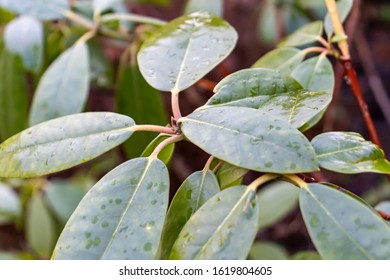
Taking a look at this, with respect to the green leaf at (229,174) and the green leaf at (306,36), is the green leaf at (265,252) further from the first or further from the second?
the green leaf at (229,174)

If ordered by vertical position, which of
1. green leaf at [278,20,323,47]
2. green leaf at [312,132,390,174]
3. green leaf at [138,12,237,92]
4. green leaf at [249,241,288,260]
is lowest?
green leaf at [249,241,288,260]

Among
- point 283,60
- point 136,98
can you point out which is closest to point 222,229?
point 283,60

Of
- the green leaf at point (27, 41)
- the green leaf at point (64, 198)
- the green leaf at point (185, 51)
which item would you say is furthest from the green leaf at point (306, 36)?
the green leaf at point (64, 198)

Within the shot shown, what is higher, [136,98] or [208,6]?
[208,6]

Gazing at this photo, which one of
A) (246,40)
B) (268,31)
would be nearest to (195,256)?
(268,31)

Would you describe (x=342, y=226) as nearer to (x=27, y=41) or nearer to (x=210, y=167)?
(x=210, y=167)

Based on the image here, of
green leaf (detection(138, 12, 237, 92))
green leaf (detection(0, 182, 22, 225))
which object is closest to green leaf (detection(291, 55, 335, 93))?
green leaf (detection(138, 12, 237, 92))

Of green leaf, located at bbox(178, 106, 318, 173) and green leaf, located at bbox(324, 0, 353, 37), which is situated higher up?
green leaf, located at bbox(324, 0, 353, 37)

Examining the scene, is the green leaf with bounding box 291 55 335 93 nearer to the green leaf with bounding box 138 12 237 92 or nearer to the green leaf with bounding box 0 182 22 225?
the green leaf with bounding box 138 12 237 92
